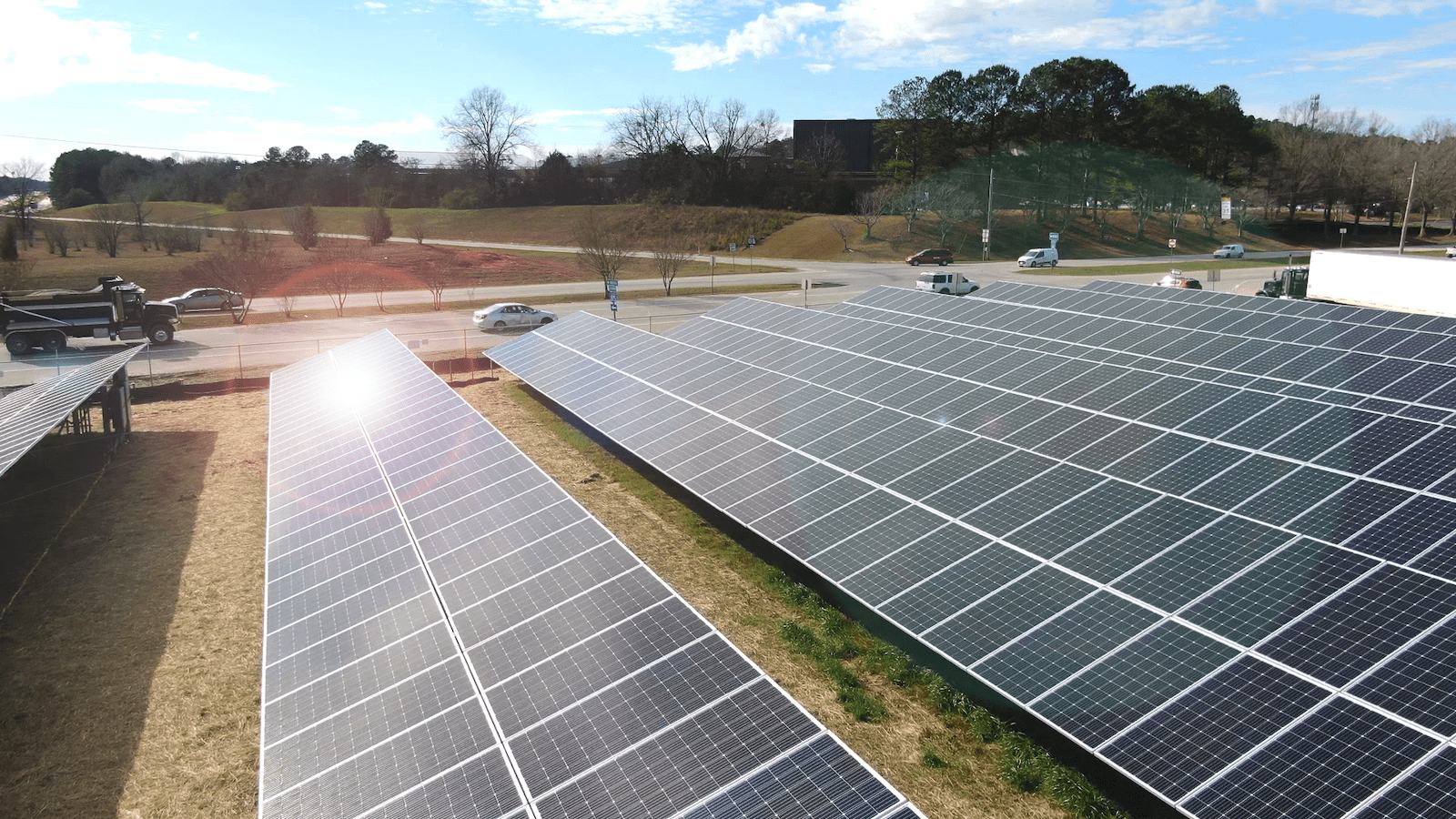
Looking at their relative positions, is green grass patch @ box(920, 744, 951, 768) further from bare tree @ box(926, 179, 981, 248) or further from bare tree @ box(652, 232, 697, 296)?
bare tree @ box(926, 179, 981, 248)

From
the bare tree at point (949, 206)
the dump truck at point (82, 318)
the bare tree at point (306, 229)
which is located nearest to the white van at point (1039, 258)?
the bare tree at point (949, 206)

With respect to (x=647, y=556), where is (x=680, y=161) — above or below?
above

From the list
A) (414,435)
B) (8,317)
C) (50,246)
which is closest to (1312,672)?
(414,435)

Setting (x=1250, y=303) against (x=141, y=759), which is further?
(x=1250, y=303)

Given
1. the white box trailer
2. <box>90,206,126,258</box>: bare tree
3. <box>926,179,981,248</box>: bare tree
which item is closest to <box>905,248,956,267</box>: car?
<box>926,179,981,248</box>: bare tree

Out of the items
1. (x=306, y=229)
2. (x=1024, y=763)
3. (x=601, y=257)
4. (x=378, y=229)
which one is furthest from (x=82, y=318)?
(x=378, y=229)

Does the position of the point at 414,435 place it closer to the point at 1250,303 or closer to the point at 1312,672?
the point at 1312,672
